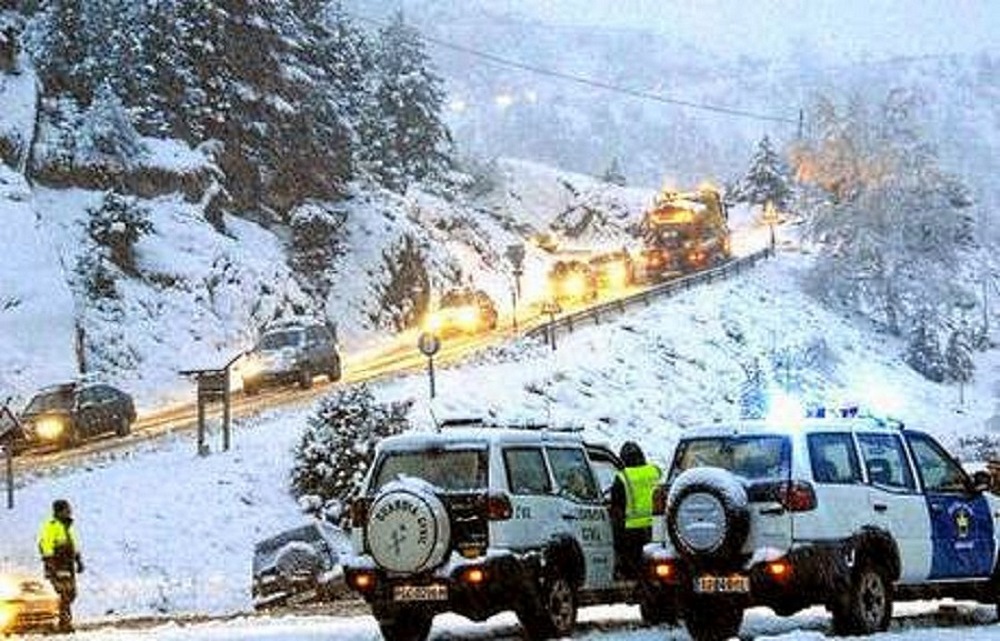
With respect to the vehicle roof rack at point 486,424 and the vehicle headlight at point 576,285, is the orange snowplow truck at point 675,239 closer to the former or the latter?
the vehicle headlight at point 576,285

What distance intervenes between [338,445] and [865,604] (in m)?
A: 19.0

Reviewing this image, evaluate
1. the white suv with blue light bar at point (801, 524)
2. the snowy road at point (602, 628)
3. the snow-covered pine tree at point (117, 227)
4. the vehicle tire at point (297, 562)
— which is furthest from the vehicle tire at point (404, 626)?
the snow-covered pine tree at point (117, 227)

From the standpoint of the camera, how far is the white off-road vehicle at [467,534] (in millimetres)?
14242

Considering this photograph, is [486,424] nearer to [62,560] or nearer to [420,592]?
[420,592]

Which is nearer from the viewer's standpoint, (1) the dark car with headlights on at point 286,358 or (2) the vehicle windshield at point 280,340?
(1) the dark car with headlights on at point 286,358

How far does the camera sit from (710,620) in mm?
14398

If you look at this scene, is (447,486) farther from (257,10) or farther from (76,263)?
(257,10)

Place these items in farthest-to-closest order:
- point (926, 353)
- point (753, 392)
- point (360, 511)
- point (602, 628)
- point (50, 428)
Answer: point (926, 353)
point (753, 392)
point (50, 428)
point (602, 628)
point (360, 511)

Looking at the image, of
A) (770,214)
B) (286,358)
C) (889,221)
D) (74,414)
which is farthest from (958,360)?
(74,414)

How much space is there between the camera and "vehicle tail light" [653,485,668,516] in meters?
14.3

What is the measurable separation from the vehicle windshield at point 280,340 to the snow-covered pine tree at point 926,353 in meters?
37.1

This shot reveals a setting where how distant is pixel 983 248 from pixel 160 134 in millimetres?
59360

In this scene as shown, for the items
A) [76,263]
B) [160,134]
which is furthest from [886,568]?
[160,134]

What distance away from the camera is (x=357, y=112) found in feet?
221
